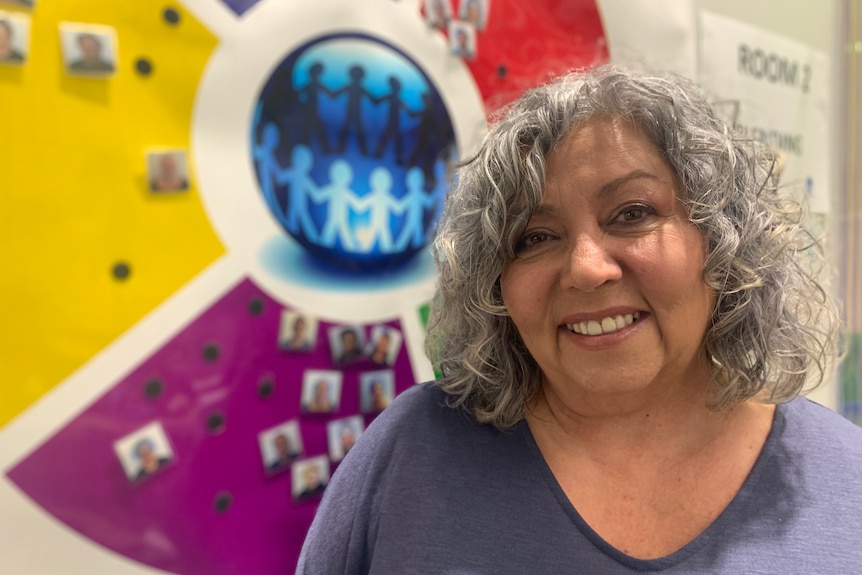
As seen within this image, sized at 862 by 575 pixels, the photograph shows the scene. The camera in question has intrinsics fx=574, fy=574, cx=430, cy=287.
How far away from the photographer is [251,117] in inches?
38.5

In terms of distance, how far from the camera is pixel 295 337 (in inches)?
40.4

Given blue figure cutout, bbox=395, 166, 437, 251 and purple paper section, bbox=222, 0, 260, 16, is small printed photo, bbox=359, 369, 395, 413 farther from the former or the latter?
purple paper section, bbox=222, 0, 260, 16

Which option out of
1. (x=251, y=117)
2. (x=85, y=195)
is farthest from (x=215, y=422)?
(x=251, y=117)

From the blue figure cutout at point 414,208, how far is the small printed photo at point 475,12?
0.35 metres

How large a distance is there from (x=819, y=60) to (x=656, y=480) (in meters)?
1.75

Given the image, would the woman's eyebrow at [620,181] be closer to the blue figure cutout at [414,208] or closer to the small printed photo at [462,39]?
the blue figure cutout at [414,208]

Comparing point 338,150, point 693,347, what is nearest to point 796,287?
point 693,347

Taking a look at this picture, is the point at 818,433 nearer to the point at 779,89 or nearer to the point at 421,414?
the point at 421,414

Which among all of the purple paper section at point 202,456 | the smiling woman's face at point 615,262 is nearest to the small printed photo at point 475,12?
the smiling woman's face at point 615,262

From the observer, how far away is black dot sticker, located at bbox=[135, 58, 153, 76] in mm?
884

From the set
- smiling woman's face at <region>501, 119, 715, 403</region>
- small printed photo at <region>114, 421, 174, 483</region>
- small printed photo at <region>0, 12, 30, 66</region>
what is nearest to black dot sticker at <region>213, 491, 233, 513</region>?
small printed photo at <region>114, 421, 174, 483</region>

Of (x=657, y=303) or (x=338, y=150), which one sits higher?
(x=338, y=150)

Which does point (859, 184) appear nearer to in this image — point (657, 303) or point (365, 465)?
point (657, 303)

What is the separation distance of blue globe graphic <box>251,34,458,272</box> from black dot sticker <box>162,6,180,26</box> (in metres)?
0.16
